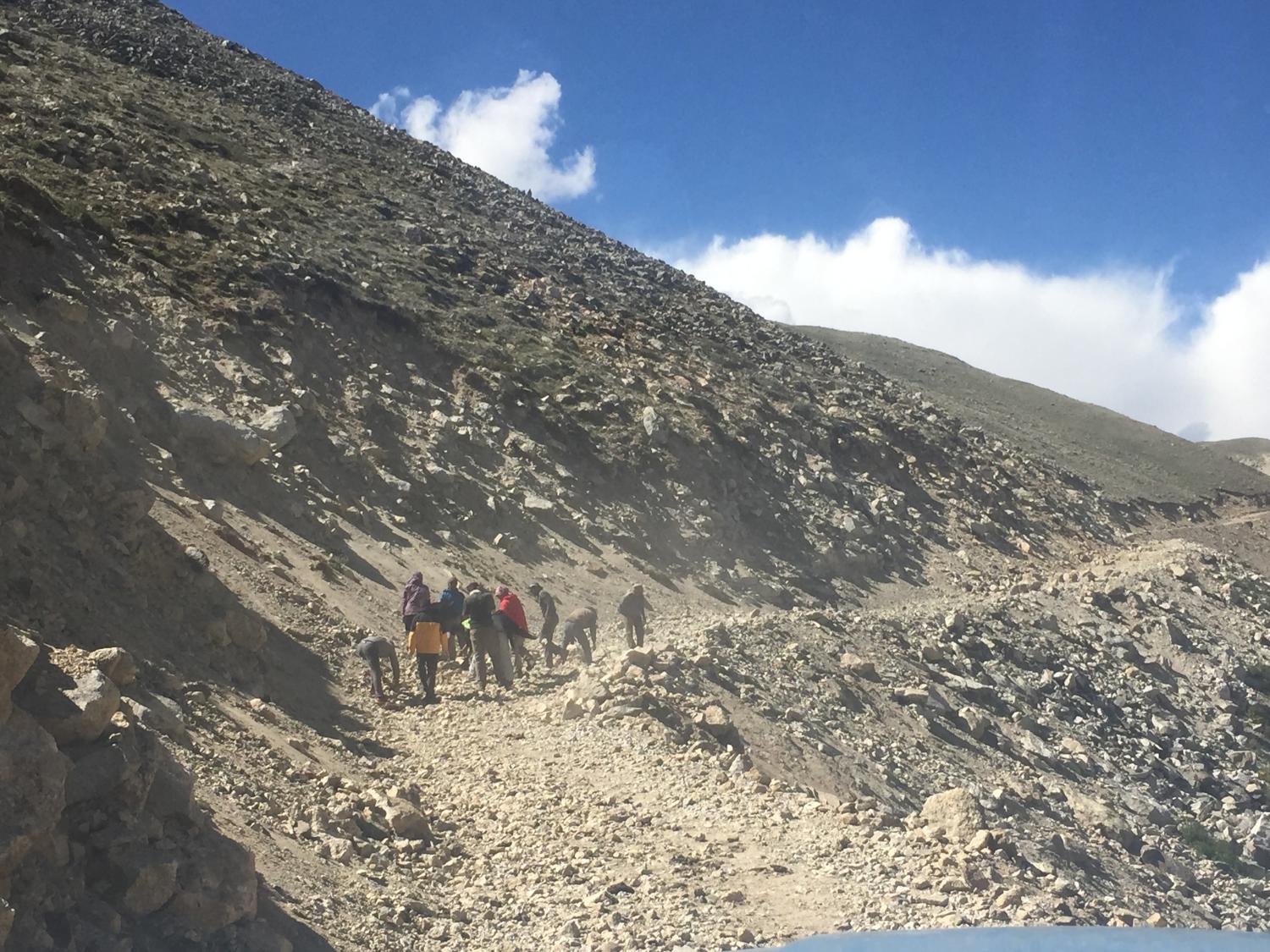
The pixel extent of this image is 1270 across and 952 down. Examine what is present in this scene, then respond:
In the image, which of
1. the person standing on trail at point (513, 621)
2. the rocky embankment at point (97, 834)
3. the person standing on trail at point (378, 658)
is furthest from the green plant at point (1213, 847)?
the rocky embankment at point (97, 834)

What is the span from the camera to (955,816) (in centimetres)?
987

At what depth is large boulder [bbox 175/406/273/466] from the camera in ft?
51.6

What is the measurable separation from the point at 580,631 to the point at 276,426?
6.43 metres

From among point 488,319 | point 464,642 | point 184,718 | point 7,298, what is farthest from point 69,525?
point 488,319

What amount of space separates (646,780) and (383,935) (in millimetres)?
3840

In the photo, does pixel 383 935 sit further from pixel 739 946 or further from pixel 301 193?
pixel 301 193

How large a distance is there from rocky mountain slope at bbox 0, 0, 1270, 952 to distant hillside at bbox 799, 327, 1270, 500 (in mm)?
9888

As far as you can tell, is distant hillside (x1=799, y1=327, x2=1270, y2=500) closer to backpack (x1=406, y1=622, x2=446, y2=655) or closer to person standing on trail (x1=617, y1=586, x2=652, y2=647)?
person standing on trail (x1=617, y1=586, x2=652, y2=647)

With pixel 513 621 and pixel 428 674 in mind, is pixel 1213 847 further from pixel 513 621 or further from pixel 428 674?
pixel 428 674

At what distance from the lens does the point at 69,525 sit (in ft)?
33.4

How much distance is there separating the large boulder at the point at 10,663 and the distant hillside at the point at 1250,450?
10185 centimetres

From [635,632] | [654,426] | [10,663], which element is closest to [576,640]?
[635,632]

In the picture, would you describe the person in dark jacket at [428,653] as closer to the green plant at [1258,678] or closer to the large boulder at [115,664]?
the large boulder at [115,664]

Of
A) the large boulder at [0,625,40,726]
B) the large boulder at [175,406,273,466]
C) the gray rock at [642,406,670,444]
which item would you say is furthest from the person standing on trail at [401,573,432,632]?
the gray rock at [642,406,670,444]
